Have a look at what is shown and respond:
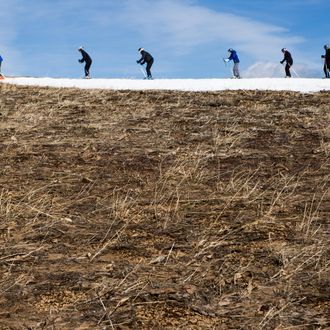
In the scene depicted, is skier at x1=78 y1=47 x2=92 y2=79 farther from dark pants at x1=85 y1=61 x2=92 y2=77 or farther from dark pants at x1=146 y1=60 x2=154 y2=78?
dark pants at x1=146 y1=60 x2=154 y2=78

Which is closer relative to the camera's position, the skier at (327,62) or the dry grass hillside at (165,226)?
the dry grass hillside at (165,226)

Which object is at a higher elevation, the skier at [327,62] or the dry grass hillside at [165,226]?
the skier at [327,62]

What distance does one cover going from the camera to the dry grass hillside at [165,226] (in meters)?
3.44

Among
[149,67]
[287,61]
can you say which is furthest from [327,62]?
[149,67]

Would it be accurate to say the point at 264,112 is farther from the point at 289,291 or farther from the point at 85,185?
the point at 289,291

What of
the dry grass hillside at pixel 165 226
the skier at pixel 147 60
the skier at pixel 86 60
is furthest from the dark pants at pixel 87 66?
the dry grass hillside at pixel 165 226

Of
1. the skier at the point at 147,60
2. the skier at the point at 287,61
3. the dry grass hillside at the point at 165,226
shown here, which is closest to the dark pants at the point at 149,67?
the skier at the point at 147,60

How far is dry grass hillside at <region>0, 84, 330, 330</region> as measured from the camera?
135 inches

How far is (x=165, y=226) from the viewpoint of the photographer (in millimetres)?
4945

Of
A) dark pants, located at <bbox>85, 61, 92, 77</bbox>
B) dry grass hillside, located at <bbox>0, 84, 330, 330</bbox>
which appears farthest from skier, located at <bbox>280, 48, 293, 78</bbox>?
dry grass hillside, located at <bbox>0, 84, 330, 330</bbox>

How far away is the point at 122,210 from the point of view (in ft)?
17.4

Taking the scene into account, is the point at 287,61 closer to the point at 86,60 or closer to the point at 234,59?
the point at 234,59

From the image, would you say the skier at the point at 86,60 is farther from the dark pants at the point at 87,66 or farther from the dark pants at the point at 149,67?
the dark pants at the point at 149,67

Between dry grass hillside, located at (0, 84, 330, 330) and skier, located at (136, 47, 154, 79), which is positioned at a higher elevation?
skier, located at (136, 47, 154, 79)
